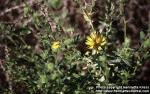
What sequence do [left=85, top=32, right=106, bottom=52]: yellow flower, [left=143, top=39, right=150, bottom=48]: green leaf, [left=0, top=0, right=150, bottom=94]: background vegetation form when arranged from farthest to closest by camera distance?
[left=85, top=32, right=106, bottom=52]: yellow flower → [left=0, top=0, right=150, bottom=94]: background vegetation → [left=143, top=39, right=150, bottom=48]: green leaf

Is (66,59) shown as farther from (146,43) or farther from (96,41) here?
(146,43)

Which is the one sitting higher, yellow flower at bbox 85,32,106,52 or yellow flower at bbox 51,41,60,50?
yellow flower at bbox 85,32,106,52

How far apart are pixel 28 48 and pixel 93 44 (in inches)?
14.9

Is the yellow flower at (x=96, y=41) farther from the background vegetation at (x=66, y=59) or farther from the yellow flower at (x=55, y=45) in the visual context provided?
the yellow flower at (x=55, y=45)

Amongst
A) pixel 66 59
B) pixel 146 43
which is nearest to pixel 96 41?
pixel 66 59

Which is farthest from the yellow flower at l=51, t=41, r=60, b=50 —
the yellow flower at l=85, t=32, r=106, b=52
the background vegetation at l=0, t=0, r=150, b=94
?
the yellow flower at l=85, t=32, r=106, b=52

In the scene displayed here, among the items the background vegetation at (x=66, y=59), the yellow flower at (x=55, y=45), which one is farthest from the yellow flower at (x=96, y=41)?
the yellow flower at (x=55, y=45)

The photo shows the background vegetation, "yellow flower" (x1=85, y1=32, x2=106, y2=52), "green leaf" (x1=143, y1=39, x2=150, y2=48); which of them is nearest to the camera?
"green leaf" (x1=143, y1=39, x2=150, y2=48)

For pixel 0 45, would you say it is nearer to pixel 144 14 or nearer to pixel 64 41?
pixel 64 41

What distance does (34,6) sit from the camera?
2.76 metres

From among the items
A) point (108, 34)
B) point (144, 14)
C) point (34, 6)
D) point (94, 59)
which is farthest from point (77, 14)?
point (94, 59)

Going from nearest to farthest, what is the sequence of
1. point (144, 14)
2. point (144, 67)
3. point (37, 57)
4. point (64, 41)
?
point (64, 41)
point (37, 57)
point (144, 67)
point (144, 14)

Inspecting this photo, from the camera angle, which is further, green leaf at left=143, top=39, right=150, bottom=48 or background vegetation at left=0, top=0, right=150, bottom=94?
background vegetation at left=0, top=0, right=150, bottom=94

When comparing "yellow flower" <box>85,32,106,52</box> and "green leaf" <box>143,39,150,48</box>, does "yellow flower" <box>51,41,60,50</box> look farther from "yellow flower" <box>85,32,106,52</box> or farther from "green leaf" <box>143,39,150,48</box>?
"green leaf" <box>143,39,150,48</box>
